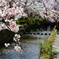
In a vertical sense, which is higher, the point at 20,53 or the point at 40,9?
the point at 40,9

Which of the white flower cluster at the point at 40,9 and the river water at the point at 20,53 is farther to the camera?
the white flower cluster at the point at 40,9

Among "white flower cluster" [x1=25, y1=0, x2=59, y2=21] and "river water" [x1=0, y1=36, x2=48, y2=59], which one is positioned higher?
"white flower cluster" [x1=25, y1=0, x2=59, y2=21]

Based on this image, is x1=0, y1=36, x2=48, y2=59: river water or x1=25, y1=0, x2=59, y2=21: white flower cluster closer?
x1=0, y1=36, x2=48, y2=59: river water

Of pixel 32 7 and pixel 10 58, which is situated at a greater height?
pixel 32 7

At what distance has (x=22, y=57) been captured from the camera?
9.47 meters

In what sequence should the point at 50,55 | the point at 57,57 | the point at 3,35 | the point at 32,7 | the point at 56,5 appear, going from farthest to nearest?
the point at 56,5
the point at 32,7
the point at 3,35
the point at 50,55
the point at 57,57

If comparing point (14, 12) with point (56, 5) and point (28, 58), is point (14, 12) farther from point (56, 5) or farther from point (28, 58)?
point (56, 5)

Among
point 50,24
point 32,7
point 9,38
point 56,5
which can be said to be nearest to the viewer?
point 9,38

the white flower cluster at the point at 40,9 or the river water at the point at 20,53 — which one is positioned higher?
the white flower cluster at the point at 40,9

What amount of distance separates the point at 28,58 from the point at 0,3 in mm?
3874

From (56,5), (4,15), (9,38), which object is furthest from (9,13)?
(56,5)

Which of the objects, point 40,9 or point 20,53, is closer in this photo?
point 20,53

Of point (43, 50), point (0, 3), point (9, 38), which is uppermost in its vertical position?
point (0, 3)

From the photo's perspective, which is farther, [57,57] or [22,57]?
[22,57]
